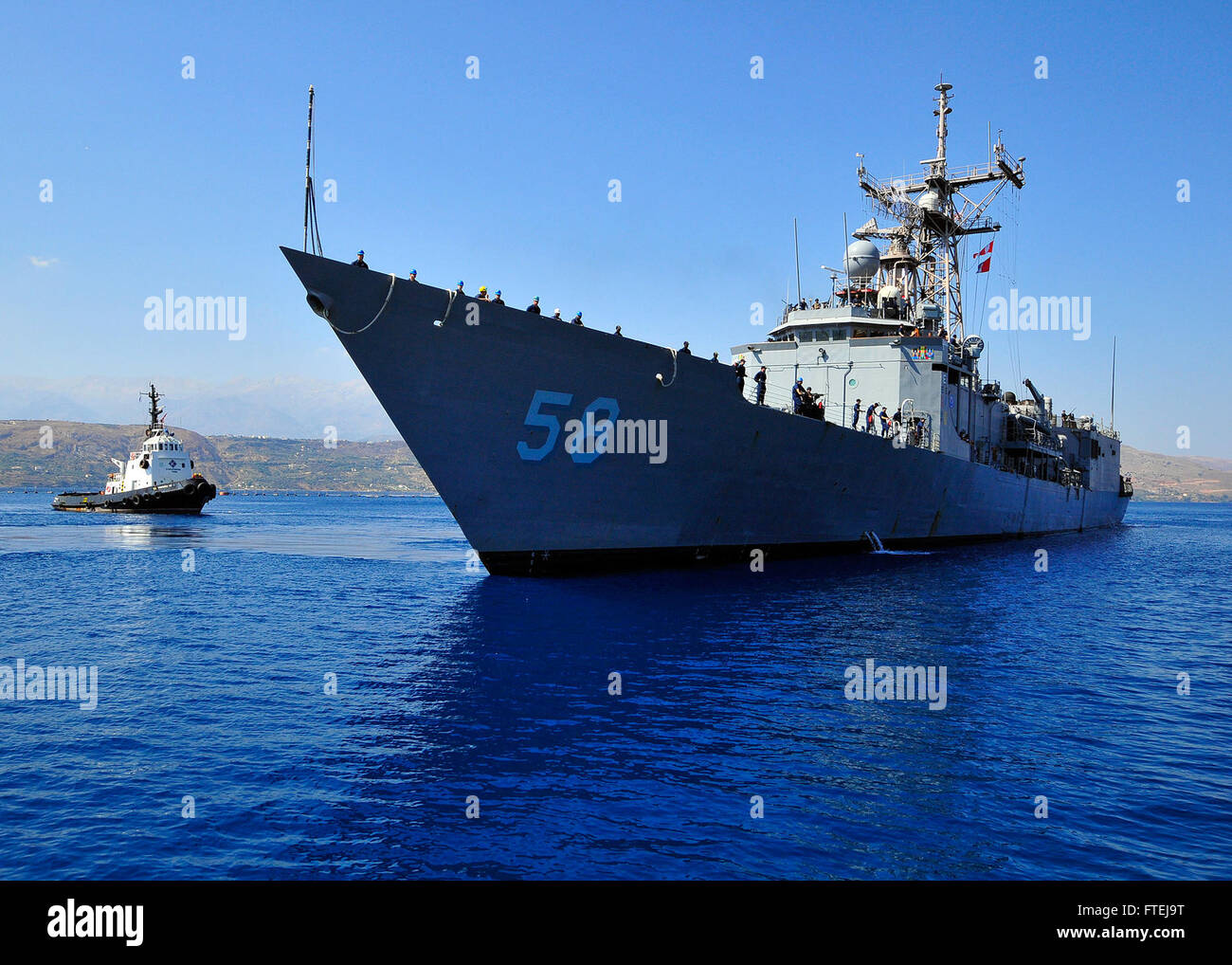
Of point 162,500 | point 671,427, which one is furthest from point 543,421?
point 162,500

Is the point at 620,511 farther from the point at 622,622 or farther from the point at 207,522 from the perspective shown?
the point at 207,522

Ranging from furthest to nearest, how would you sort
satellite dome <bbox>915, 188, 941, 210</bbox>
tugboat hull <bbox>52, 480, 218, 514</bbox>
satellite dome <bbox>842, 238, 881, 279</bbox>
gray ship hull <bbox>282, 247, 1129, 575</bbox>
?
tugboat hull <bbox>52, 480, 218, 514</bbox> < satellite dome <bbox>915, 188, 941, 210</bbox> < satellite dome <bbox>842, 238, 881, 279</bbox> < gray ship hull <bbox>282, 247, 1129, 575</bbox>

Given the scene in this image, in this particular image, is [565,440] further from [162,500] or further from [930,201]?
[162,500]

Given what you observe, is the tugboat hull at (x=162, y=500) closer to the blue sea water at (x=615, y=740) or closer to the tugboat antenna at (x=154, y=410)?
the tugboat antenna at (x=154, y=410)

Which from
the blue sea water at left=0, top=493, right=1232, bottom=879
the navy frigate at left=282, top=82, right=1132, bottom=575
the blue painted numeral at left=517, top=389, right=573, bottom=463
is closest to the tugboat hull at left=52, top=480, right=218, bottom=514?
the blue sea water at left=0, top=493, right=1232, bottom=879

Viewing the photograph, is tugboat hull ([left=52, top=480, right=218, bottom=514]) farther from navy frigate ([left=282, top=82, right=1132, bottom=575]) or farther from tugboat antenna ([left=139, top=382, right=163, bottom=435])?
navy frigate ([left=282, top=82, right=1132, bottom=575])

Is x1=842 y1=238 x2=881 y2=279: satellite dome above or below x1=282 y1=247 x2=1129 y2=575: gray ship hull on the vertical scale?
above

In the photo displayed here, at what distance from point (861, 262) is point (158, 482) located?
5446cm

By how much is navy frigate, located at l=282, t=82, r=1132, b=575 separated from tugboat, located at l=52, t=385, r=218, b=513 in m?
49.6

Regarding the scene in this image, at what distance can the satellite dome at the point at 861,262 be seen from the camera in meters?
32.0

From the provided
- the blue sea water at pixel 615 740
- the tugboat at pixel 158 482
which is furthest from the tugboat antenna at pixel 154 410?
the blue sea water at pixel 615 740

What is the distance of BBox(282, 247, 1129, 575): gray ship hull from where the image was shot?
595 inches
